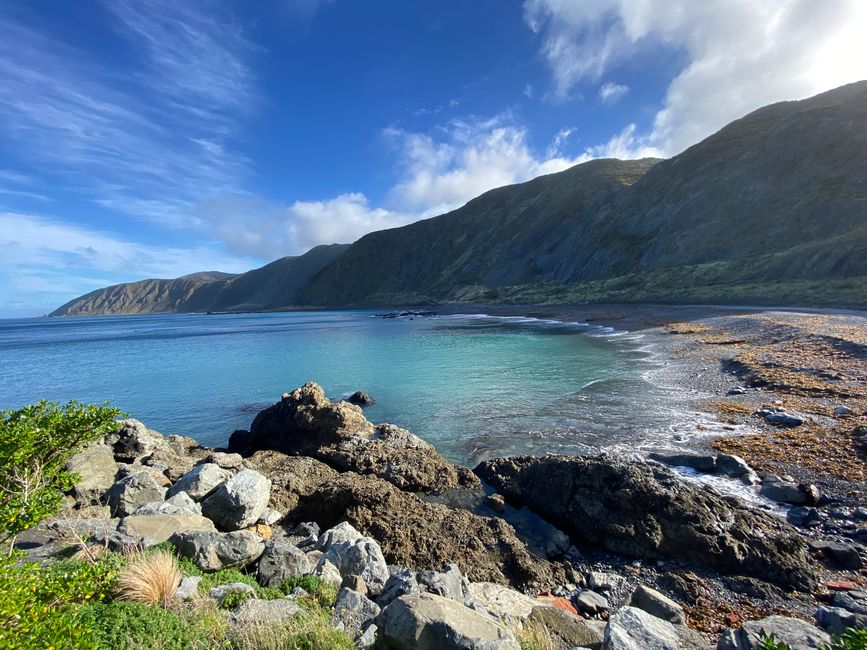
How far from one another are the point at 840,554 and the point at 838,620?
250 centimetres

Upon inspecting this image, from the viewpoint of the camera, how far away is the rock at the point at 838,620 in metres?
4.99

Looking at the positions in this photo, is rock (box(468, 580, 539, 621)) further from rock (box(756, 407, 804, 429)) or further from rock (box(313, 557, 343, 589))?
rock (box(756, 407, 804, 429))

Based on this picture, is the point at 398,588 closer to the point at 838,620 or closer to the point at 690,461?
the point at 838,620

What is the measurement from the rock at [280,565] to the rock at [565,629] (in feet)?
9.64

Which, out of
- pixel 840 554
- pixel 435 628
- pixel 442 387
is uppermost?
pixel 435 628

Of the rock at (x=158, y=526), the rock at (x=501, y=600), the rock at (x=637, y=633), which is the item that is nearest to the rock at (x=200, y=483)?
the rock at (x=158, y=526)

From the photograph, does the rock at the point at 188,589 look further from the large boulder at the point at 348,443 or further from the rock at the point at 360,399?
the rock at the point at 360,399

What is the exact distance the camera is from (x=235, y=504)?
7695 millimetres

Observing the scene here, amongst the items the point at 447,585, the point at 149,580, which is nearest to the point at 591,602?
the point at 447,585

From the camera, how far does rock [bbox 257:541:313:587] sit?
5531mm

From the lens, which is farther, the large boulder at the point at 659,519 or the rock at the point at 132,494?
the rock at the point at 132,494

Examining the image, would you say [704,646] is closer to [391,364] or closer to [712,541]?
[712,541]

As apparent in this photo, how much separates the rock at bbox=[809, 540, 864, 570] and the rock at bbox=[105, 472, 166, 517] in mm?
11302

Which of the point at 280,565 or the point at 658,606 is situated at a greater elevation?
the point at 280,565
